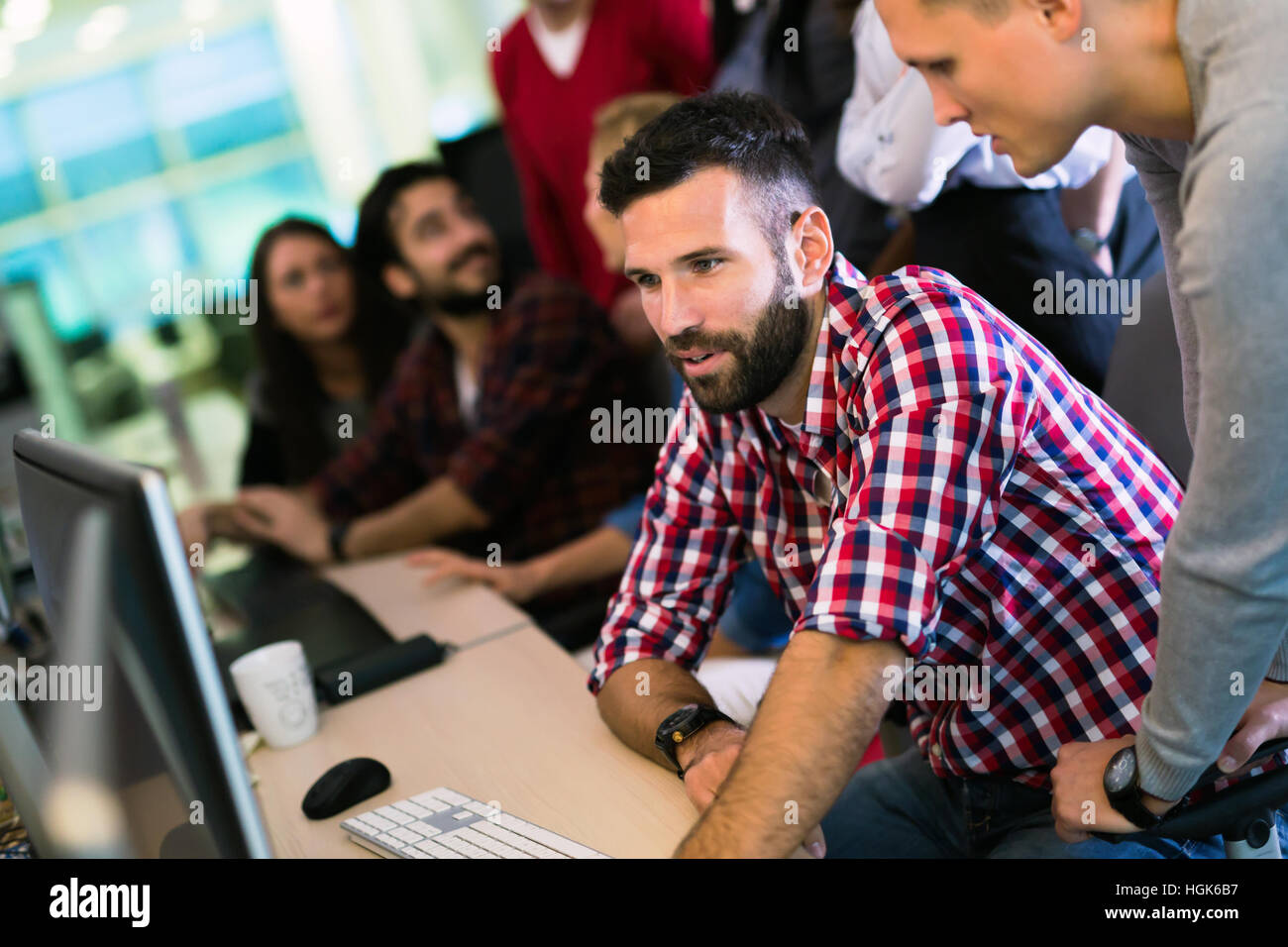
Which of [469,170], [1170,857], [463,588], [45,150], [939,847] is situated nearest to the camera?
[1170,857]

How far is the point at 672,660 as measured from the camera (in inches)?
51.4

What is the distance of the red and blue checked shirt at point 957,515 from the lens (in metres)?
0.96

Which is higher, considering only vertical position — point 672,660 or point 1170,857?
point 672,660

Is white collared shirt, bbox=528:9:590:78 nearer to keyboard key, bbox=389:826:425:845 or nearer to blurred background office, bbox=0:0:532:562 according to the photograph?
keyboard key, bbox=389:826:425:845

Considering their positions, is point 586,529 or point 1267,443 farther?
point 586,529

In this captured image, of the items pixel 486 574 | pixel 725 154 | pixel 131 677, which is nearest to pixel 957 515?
pixel 725 154

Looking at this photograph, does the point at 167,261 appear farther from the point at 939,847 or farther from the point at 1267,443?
the point at 1267,443

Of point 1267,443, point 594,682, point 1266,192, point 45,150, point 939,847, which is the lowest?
point 939,847

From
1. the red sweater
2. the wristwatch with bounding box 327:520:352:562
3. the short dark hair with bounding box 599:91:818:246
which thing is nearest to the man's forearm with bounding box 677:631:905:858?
the short dark hair with bounding box 599:91:818:246

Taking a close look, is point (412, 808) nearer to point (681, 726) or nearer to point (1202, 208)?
point (681, 726)

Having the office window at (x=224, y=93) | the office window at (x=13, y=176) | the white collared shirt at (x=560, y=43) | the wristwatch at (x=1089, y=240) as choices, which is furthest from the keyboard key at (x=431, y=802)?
the office window at (x=13, y=176)

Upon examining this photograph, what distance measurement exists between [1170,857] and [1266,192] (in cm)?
60

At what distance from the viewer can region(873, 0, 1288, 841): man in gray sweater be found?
740 millimetres
